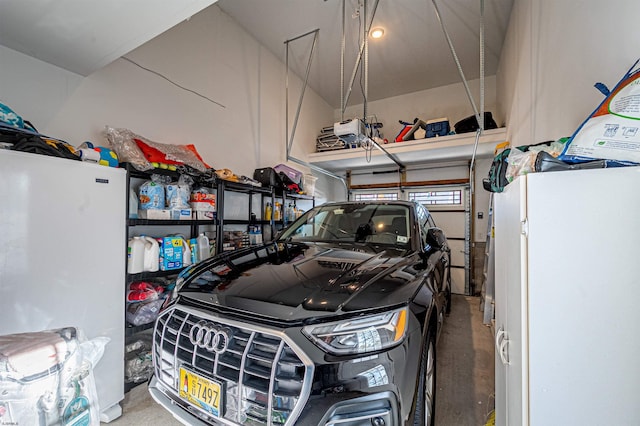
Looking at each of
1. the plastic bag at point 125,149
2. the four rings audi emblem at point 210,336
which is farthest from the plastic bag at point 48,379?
the plastic bag at point 125,149

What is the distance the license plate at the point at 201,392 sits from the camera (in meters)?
1.04

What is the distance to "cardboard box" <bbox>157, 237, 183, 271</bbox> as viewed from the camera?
6.61 ft

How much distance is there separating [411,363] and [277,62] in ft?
15.0

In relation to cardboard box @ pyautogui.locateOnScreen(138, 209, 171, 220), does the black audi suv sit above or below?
below

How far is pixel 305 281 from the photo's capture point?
4.15ft

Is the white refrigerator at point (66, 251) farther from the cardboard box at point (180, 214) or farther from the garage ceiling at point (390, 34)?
the garage ceiling at point (390, 34)

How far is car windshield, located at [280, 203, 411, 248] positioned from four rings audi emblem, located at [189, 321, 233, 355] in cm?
120

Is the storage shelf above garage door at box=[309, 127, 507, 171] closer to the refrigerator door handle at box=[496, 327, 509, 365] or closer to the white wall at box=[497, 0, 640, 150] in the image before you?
the white wall at box=[497, 0, 640, 150]

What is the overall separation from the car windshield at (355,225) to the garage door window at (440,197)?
3327 mm

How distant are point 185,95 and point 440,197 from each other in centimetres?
473

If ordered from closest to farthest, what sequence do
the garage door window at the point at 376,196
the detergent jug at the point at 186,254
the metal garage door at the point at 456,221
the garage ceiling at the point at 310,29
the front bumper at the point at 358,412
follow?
the front bumper at the point at 358,412
the garage ceiling at the point at 310,29
the detergent jug at the point at 186,254
the metal garage door at the point at 456,221
the garage door window at the point at 376,196

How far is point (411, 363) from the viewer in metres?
1.07

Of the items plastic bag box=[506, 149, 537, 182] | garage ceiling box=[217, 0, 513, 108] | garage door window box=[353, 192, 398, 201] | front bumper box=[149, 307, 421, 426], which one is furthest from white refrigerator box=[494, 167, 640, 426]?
garage door window box=[353, 192, 398, 201]

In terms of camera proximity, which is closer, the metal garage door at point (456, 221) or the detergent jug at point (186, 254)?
the detergent jug at point (186, 254)
